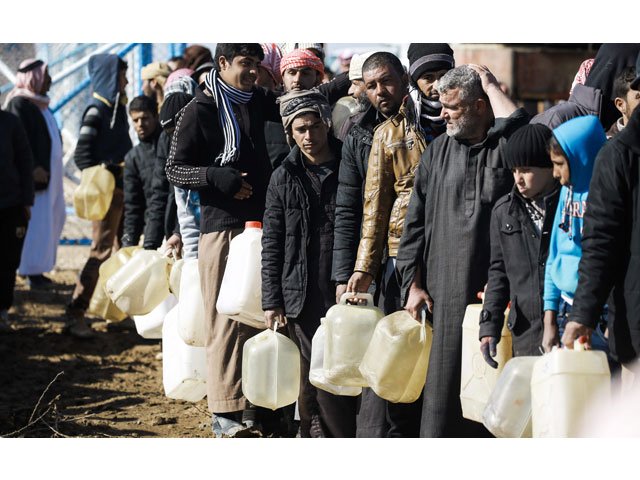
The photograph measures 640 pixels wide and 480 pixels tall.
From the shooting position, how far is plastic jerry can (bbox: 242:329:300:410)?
5770 mm

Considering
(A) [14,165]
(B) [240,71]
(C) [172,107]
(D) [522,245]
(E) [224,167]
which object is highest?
(B) [240,71]

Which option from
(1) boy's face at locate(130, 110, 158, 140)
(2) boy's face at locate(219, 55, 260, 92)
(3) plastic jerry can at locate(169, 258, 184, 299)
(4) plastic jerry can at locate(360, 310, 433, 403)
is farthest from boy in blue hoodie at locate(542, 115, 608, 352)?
(1) boy's face at locate(130, 110, 158, 140)

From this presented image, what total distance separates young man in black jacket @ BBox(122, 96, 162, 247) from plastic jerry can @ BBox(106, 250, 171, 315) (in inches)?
43.9

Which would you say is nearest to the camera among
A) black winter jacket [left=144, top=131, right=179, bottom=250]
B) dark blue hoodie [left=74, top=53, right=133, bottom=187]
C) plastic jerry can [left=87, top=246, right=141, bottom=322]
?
black winter jacket [left=144, top=131, right=179, bottom=250]

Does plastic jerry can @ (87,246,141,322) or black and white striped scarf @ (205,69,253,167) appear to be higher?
black and white striped scarf @ (205,69,253,167)

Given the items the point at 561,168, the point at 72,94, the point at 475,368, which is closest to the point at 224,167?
the point at 475,368

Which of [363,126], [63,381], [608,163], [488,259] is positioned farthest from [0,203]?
[608,163]

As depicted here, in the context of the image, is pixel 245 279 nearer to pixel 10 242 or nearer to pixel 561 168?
pixel 561 168

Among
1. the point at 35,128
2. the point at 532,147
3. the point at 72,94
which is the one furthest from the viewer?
the point at 72,94

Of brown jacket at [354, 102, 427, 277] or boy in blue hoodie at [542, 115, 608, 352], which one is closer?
boy in blue hoodie at [542, 115, 608, 352]

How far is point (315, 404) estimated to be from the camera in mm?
5844

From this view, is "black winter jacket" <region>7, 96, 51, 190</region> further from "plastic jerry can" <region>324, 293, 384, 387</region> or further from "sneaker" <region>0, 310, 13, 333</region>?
"plastic jerry can" <region>324, 293, 384, 387</region>

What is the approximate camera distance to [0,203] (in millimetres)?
9273

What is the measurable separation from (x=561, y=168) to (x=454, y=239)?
77cm
